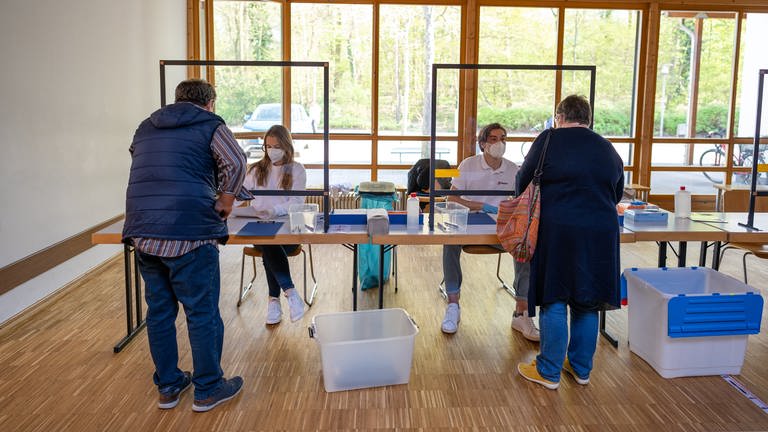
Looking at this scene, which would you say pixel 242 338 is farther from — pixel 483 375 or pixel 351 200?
pixel 351 200

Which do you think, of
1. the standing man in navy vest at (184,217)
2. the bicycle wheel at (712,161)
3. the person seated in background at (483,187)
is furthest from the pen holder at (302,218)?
the bicycle wheel at (712,161)

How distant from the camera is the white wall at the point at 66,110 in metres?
3.57

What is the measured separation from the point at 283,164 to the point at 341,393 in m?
1.44

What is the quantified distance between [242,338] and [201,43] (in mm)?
4055

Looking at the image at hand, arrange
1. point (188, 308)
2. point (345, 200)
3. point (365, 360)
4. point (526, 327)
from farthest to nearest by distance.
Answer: point (345, 200) < point (526, 327) < point (365, 360) < point (188, 308)

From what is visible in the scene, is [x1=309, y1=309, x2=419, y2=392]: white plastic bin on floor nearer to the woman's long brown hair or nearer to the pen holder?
the pen holder

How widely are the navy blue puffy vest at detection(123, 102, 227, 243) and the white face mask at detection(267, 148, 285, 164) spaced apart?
1.23 m

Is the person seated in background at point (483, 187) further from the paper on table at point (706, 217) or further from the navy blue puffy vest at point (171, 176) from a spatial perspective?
the navy blue puffy vest at point (171, 176)

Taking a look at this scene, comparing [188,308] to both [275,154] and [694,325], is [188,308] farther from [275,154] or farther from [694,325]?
[694,325]

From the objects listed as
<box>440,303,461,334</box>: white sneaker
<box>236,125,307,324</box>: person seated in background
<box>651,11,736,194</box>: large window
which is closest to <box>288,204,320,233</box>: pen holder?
<box>236,125,307,324</box>: person seated in background

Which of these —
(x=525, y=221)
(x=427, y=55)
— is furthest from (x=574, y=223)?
(x=427, y=55)

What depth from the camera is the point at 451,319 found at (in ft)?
11.6

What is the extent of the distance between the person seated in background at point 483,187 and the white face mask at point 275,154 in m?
0.97

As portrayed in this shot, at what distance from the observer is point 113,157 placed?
4.96 meters
